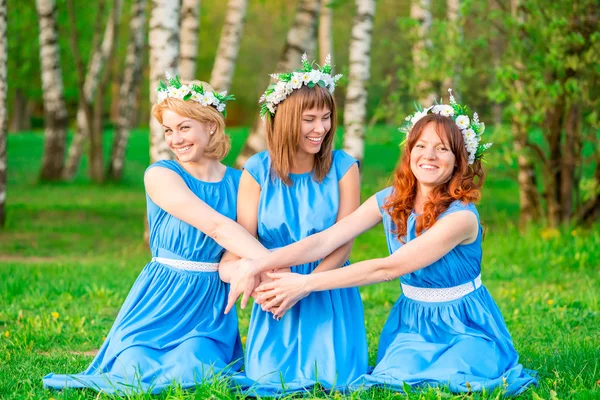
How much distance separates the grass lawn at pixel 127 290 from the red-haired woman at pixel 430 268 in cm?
20

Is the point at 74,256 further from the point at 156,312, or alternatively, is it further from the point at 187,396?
the point at 187,396

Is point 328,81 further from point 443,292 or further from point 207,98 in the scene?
point 443,292

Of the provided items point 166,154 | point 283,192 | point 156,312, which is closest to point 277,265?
point 283,192

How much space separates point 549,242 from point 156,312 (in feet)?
17.7

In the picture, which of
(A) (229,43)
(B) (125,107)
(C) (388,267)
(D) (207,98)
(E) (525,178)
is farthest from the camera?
(B) (125,107)

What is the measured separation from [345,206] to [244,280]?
664 mm

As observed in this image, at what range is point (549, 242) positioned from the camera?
8523mm

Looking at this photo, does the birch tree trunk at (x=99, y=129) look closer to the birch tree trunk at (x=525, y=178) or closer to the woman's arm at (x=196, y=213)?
the birch tree trunk at (x=525, y=178)

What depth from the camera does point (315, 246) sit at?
4.05 metres

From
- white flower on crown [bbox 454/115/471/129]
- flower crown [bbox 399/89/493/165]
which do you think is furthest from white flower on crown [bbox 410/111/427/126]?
white flower on crown [bbox 454/115/471/129]

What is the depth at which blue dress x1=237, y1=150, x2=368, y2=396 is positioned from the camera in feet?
13.3

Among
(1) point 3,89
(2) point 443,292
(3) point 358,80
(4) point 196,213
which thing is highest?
(3) point 358,80

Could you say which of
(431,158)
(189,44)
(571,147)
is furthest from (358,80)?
(431,158)

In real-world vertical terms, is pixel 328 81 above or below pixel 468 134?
above
